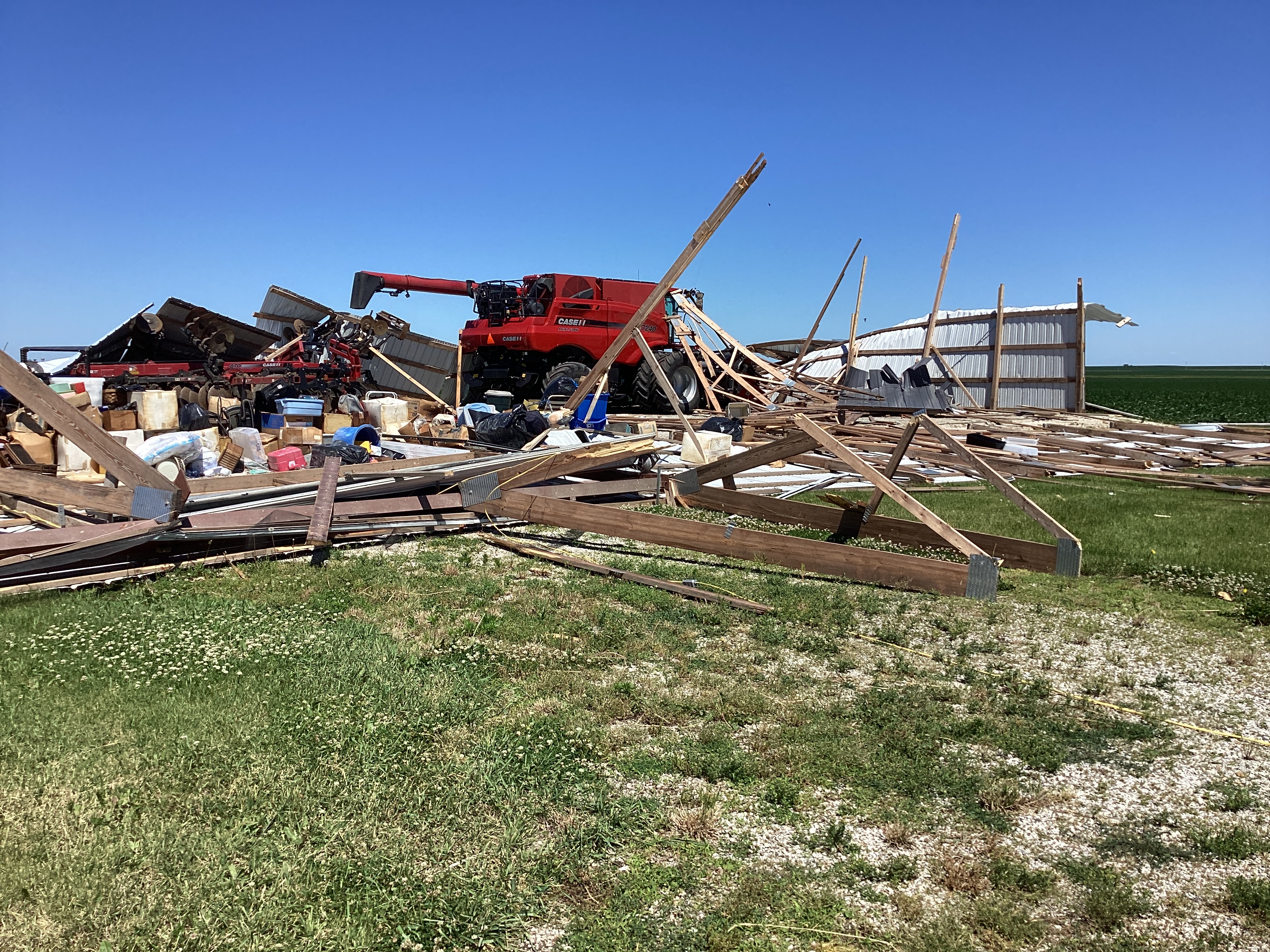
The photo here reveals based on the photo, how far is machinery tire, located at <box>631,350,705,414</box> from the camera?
64.3 ft

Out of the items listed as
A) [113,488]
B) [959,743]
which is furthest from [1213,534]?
[113,488]

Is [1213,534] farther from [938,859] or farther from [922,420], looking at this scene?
[938,859]

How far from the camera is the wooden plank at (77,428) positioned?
581cm

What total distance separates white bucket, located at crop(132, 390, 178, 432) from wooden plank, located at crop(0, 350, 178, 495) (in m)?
6.76

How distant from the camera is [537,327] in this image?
18.5m

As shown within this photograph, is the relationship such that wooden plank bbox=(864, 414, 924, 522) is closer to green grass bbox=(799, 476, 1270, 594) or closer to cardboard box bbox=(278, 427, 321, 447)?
green grass bbox=(799, 476, 1270, 594)

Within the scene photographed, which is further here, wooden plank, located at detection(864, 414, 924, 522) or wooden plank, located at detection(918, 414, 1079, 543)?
wooden plank, located at detection(864, 414, 924, 522)

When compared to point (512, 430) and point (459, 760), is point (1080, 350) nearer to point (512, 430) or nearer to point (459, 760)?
point (512, 430)

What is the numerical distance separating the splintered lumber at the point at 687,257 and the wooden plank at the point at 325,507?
3600mm

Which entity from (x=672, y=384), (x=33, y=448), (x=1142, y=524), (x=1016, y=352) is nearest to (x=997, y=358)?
(x=1016, y=352)

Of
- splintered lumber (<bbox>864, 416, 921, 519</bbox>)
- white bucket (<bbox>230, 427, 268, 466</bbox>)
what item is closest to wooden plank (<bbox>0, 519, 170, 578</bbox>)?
white bucket (<bbox>230, 427, 268, 466</bbox>)

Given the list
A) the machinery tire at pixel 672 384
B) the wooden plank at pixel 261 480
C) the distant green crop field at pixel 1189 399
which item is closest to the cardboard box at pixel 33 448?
the wooden plank at pixel 261 480

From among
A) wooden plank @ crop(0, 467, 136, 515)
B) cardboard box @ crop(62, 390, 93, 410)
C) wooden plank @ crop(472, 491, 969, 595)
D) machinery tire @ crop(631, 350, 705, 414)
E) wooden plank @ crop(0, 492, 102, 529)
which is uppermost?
machinery tire @ crop(631, 350, 705, 414)

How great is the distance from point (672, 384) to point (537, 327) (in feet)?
11.0
